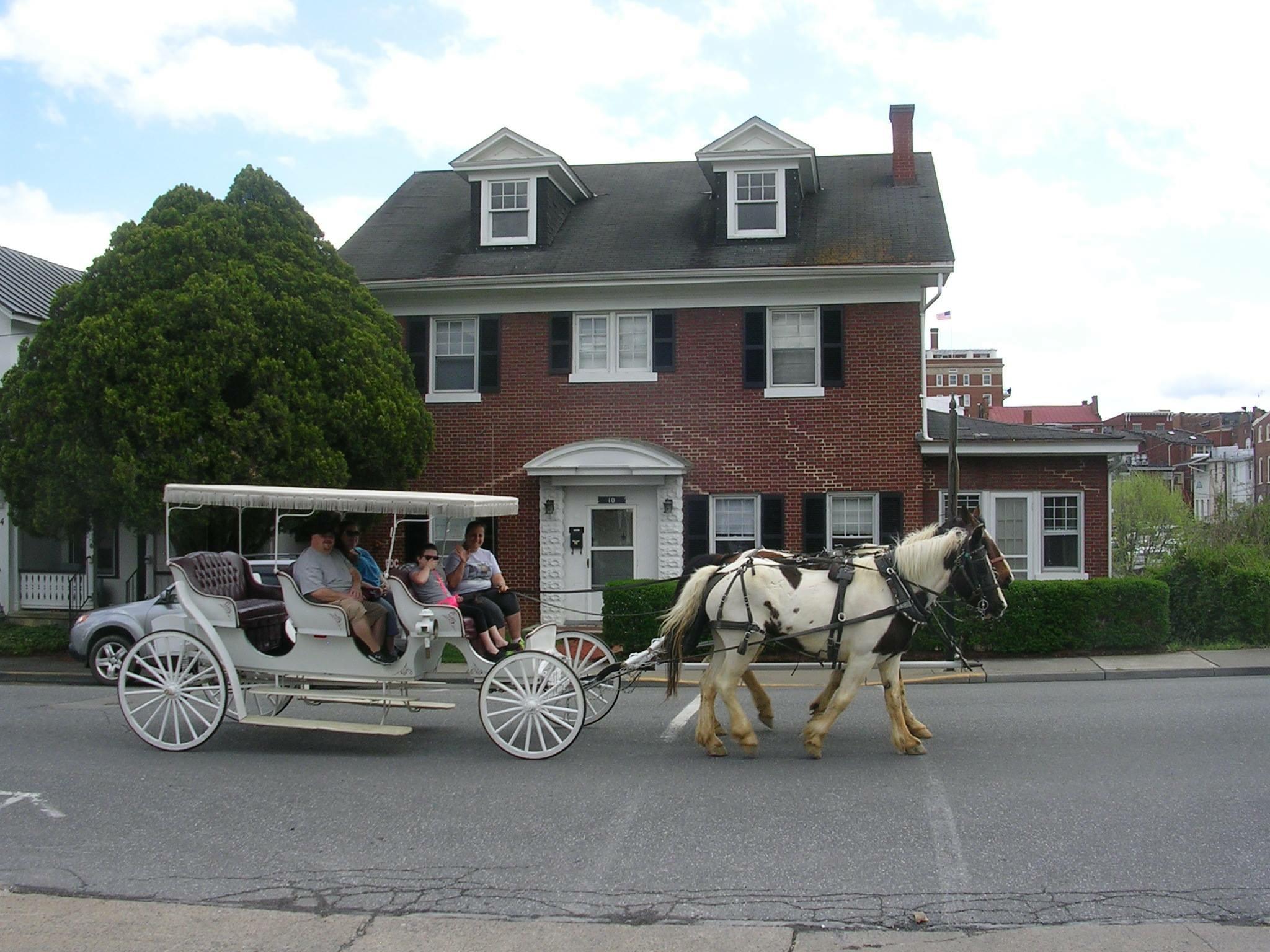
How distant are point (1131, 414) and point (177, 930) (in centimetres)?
10997

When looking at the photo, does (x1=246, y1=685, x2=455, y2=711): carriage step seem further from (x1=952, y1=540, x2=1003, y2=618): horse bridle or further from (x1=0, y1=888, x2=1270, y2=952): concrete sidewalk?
(x1=952, y1=540, x2=1003, y2=618): horse bridle

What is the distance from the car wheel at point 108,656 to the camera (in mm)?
14359

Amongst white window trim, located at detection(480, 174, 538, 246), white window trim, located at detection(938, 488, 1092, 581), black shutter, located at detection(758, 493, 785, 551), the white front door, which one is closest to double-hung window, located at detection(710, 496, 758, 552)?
black shutter, located at detection(758, 493, 785, 551)

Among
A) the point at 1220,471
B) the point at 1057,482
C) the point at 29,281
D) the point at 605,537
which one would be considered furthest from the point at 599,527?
the point at 1220,471

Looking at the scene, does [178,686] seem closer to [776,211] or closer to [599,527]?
[599,527]

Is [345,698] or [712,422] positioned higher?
[712,422]

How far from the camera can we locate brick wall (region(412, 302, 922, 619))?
18.4 m

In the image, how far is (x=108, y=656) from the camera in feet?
47.3

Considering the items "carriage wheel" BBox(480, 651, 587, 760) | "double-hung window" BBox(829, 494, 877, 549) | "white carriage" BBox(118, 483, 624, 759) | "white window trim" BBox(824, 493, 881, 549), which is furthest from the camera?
"double-hung window" BBox(829, 494, 877, 549)

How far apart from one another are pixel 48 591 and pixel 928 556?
17.3 metres

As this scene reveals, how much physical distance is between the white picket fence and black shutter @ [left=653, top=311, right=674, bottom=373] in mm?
11060

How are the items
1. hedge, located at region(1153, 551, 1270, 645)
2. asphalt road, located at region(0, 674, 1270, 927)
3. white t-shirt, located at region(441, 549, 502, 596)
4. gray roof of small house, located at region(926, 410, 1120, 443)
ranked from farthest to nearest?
gray roof of small house, located at region(926, 410, 1120, 443) → hedge, located at region(1153, 551, 1270, 645) → white t-shirt, located at region(441, 549, 502, 596) → asphalt road, located at region(0, 674, 1270, 927)

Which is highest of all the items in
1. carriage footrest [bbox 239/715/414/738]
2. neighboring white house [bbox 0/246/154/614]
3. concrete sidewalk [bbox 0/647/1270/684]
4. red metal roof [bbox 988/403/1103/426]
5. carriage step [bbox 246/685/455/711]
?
red metal roof [bbox 988/403/1103/426]

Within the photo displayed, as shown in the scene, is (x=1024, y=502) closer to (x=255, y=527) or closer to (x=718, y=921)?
(x=255, y=527)
